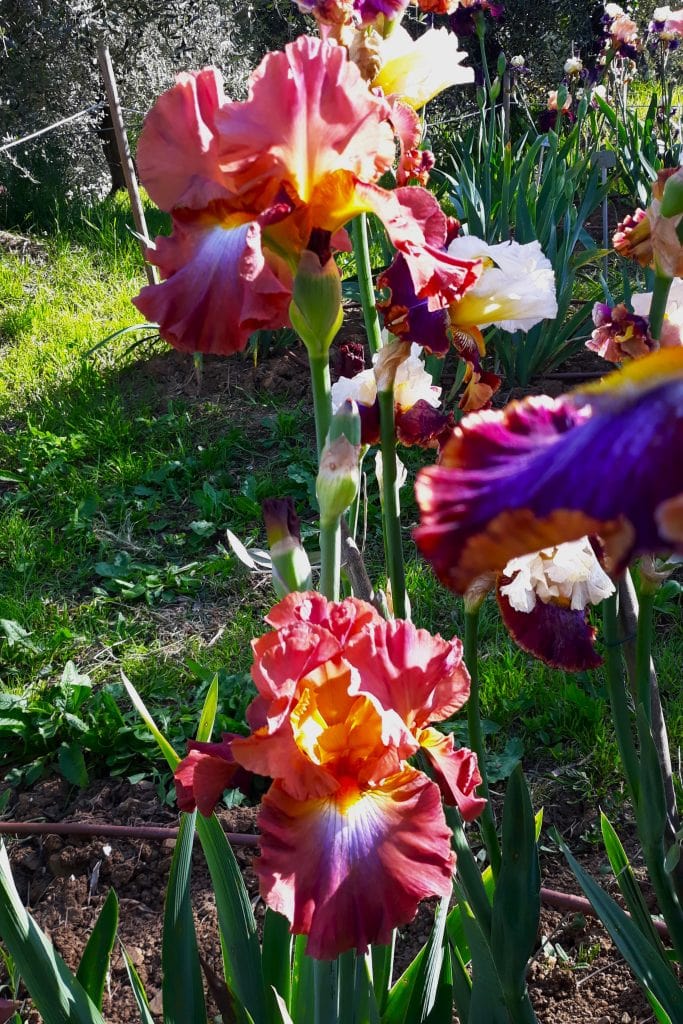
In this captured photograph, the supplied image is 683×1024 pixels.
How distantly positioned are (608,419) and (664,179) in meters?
0.58

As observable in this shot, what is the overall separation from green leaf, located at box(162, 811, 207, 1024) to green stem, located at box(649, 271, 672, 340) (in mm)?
740

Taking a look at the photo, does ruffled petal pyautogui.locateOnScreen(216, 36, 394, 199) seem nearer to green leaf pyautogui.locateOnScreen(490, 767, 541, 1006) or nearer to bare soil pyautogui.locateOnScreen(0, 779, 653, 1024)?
green leaf pyautogui.locateOnScreen(490, 767, 541, 1006)

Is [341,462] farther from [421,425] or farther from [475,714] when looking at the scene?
[475,714]

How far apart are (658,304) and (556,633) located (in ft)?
1.14

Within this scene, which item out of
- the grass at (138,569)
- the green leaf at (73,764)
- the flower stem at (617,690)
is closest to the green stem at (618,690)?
the flower stem at (617,690)

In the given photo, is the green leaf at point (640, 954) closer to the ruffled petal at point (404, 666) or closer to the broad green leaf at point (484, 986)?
the broad green leaf at point (484, 986)

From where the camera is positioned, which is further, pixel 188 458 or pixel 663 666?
pixel 188 458

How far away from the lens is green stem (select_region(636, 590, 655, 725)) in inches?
36.6

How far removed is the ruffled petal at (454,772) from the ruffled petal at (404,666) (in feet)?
0.16

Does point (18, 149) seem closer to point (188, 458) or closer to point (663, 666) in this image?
point (188, 458)

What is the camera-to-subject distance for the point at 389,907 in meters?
0.67

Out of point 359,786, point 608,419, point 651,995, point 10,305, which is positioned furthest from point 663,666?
point 10,305

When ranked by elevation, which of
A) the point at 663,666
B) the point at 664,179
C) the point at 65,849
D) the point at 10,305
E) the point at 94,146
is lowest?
the point at 663,666

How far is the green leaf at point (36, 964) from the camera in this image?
0.89m
